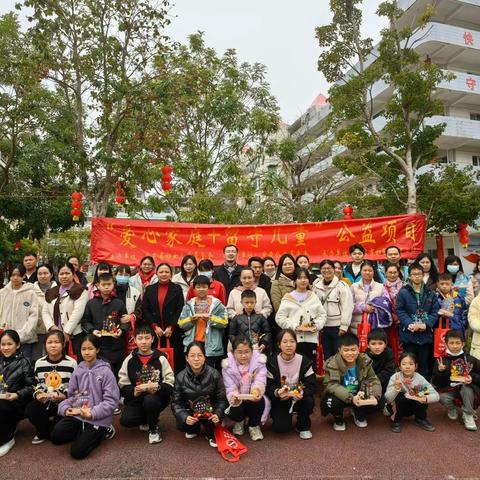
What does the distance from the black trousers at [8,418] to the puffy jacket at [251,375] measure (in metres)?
1.96

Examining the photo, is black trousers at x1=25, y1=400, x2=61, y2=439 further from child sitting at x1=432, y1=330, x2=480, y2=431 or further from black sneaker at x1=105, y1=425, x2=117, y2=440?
child sitting at x1=432, y1=330, x2=480, y2=431

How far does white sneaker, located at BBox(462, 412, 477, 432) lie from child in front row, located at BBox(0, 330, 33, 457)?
4.29 meters

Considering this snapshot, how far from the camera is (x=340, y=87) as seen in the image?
39.2 feet

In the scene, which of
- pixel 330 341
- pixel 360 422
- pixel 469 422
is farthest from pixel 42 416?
pixel 469 422

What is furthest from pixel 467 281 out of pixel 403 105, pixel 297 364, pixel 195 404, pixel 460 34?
pixel 460 34

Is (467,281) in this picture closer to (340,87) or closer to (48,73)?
(340,87)

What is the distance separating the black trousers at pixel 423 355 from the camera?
465 cm

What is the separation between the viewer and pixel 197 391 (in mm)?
3785

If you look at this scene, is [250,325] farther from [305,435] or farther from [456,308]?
[456,308]

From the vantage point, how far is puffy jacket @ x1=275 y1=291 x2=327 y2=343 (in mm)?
4531

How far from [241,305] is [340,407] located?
4.97 ft

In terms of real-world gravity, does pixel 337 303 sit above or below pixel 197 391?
above

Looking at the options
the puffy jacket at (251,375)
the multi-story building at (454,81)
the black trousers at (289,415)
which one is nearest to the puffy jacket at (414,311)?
the black trousers at (289,415)

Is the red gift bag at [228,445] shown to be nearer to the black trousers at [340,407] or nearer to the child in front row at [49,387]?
the black trousers at [340,407]
